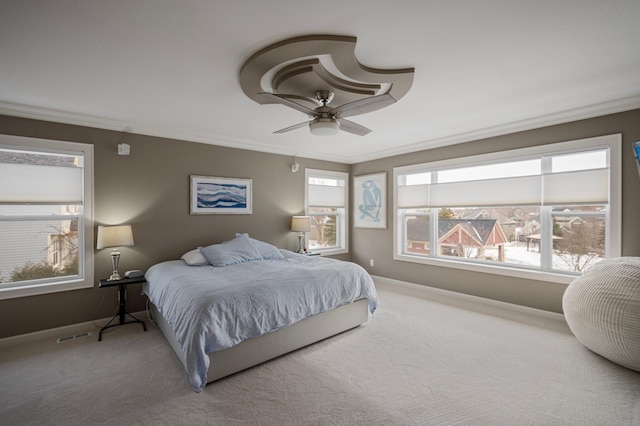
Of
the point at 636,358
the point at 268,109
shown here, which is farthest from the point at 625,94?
the point at 268,109

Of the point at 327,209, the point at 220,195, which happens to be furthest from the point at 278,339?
the point at 327,209

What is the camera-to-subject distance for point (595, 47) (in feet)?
7.04

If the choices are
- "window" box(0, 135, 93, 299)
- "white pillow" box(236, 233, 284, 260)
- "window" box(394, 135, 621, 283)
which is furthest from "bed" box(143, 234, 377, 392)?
"window" box(394, 135, 621, 283)

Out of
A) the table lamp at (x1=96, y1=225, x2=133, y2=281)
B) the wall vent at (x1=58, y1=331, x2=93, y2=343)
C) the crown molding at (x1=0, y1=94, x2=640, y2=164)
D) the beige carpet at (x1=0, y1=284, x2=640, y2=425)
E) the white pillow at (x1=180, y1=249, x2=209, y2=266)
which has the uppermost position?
the crown molding at (x1=0, y1=94, x2=640, y2=164)

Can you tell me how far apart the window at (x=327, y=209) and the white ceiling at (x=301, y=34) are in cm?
212

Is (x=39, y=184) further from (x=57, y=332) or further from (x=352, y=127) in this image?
(x=352, y=127)

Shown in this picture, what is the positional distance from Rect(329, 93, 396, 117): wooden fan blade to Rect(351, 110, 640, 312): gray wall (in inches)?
101

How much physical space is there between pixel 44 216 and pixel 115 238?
836 mm

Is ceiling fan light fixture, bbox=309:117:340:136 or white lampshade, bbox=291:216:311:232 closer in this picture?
ceiling fan light fixture, bbox=309:117:340:136

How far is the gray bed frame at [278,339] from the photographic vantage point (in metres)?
2.43

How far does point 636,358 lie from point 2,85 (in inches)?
240

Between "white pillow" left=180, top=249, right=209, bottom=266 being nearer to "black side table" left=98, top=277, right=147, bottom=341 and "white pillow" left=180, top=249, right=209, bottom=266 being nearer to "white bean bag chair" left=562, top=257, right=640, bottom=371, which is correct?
"black side table" left=98, top=277, right=147, bottom=341

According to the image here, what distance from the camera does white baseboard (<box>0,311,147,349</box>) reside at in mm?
3146

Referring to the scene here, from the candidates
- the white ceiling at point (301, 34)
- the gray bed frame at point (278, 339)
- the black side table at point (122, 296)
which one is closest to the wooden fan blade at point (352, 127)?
the white ceiling at point (301, 34)
